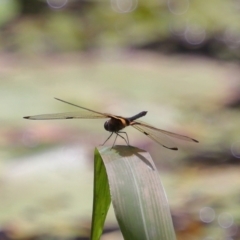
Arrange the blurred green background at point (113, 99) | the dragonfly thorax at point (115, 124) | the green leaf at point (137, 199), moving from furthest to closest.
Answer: the blurred green background at point (113, 99)
the dragonfly thorax at point (115, 124)
the green leaf at point (137, 199)

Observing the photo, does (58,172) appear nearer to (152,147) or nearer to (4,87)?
(152,147)

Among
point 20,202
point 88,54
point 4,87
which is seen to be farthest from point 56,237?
point 88,54

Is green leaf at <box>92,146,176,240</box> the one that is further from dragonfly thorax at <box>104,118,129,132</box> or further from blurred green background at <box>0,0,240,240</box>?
blurred green background at <box>0,0,240,240</box>

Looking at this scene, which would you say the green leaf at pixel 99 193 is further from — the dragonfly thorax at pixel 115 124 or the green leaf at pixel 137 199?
the dragonfly thorax at pixel 115 124

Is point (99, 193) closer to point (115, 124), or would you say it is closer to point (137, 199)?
point (137, 199)

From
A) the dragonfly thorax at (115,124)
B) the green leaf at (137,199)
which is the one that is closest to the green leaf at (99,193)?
the green leaf at (137,199)

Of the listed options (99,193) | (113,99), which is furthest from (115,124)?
(113,99)
